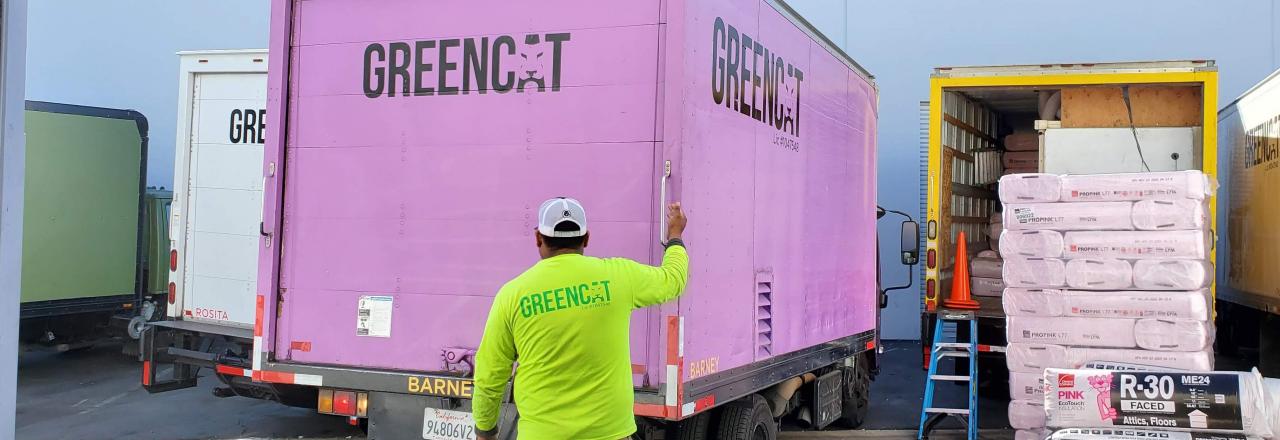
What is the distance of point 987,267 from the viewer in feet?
28.6

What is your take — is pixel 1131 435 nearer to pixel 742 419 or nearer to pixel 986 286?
pixel 742 419

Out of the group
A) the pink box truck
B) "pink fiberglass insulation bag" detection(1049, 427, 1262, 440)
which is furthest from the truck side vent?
"pink fiberglass insulation bag" detection(1049, 427, 1262, 440)

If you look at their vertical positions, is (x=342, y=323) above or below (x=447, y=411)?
above

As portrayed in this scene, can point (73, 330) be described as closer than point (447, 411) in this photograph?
No

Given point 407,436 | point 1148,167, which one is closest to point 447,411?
point 407,436

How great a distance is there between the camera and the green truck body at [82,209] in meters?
10.6

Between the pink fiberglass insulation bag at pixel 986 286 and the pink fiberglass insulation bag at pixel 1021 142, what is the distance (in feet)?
5.96

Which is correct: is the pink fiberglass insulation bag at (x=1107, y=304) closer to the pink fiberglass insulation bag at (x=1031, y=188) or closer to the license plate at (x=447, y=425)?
the pink fiberglass insulation bag at (x=1031, y=188)

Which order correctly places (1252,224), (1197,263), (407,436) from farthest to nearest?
(1252,224) < (1197,263) < (407,436)

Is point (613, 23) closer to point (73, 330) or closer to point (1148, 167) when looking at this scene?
point (1148, 167)

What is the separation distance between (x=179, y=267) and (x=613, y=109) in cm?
492

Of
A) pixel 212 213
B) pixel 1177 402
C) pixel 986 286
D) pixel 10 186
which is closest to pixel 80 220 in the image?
pixel 212 213

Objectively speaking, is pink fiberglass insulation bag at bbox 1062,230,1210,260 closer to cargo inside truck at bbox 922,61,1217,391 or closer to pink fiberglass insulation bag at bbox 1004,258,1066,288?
pink fiberglass insulation bag at bbox 1004,258,1066,288

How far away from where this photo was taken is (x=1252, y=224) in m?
9.19
